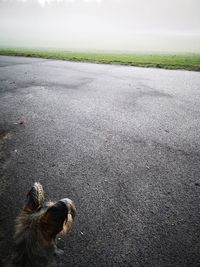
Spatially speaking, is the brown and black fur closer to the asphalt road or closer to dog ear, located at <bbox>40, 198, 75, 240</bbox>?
dog ear, located at <bbox>40, 198, 75, 240</bbox>

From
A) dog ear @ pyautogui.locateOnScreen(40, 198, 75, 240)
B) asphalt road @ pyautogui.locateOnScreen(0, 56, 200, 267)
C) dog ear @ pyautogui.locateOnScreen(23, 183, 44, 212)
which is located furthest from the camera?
asphalt road @ pyautogui.locateOnScreen(0, 56, 200, 267)

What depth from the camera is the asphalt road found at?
292 cm

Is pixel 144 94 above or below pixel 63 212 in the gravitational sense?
below

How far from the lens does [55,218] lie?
1.91 metres

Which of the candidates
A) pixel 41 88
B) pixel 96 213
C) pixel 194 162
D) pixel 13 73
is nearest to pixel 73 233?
pixel 96 213

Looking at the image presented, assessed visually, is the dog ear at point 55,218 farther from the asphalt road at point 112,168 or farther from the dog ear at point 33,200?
the asphalt road at point 112,168

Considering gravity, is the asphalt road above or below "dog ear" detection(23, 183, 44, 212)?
below

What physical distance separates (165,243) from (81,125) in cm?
367

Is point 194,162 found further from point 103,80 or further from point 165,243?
point 103,80

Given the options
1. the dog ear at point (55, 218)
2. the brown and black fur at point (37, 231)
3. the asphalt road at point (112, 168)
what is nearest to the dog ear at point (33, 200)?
the brown and black fur at point (37, 231)

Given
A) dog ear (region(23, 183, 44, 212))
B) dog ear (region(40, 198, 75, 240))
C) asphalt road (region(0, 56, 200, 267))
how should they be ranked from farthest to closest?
asphalt road (region(0, 56, 200, 267)), dog ear (region(23, 183, 44, 212)), dog ear (region(40, 198, 75, 240))

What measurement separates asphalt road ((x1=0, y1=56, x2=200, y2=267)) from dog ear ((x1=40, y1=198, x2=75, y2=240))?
92cm

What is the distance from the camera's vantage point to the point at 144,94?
27.8 feet

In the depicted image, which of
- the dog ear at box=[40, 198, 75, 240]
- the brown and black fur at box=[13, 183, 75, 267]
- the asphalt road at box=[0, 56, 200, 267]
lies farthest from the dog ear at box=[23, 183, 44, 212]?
the asphalt road at box=[0, 56, 200, 267]
